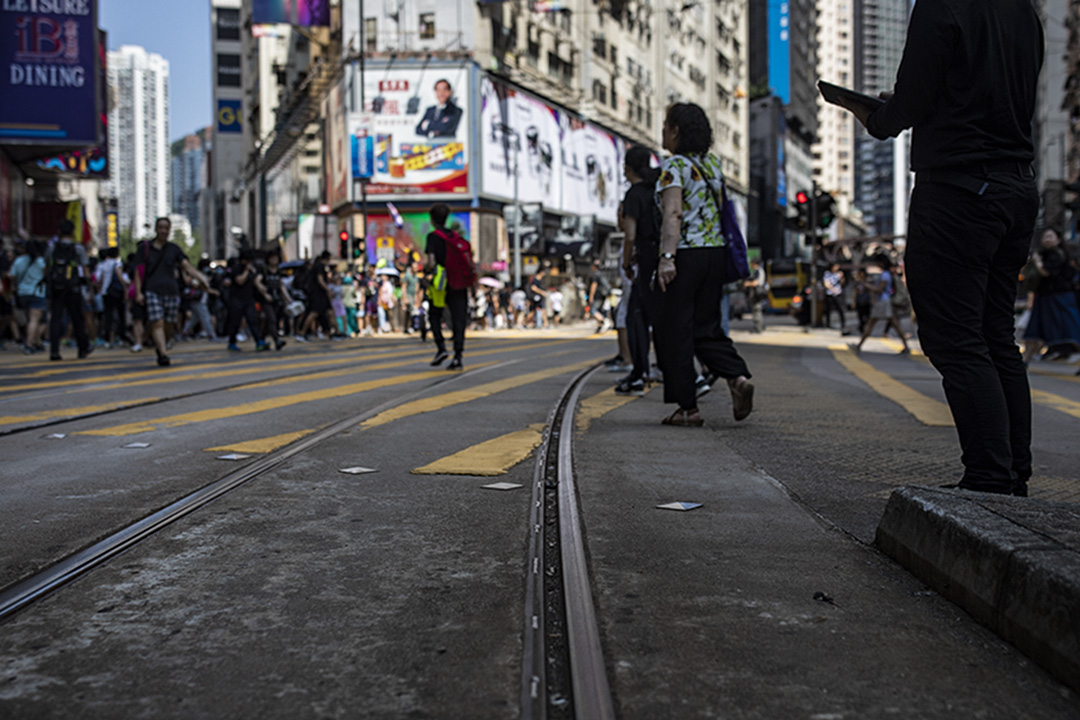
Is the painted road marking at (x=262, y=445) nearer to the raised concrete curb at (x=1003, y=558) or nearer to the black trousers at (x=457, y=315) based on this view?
the raised concrete curb at (x=1003, y=558)

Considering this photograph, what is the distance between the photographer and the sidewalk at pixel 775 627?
203cm

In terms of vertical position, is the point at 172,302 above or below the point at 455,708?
above

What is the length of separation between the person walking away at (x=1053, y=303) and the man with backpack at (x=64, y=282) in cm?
1193

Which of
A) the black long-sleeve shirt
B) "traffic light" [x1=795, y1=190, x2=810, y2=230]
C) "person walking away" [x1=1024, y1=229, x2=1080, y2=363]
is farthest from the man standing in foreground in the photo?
"traffic light" [x1=795, y1=190, x2=810, y2=230]

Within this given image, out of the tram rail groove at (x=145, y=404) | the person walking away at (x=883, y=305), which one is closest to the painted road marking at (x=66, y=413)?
the tram rail groove at (x=145, y=404)

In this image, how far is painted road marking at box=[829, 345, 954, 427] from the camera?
22.8ft

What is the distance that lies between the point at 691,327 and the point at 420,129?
122 ft

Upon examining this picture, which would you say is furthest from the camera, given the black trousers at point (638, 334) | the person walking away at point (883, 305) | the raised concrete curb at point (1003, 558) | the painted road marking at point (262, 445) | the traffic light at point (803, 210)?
the traffic light at point (803, 210)

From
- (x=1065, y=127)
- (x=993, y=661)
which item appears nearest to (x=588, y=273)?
(x=1065, y=127)

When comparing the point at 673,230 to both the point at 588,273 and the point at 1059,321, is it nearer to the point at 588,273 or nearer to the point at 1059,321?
the point at 1059,321

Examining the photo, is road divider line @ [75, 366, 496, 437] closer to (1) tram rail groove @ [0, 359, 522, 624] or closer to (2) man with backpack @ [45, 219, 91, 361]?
(1) tram rail groove @ [0, 359, 522, 624]

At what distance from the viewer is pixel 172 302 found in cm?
1272

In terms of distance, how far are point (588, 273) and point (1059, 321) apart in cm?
4065

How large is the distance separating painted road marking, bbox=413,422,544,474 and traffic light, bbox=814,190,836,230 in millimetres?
17882
